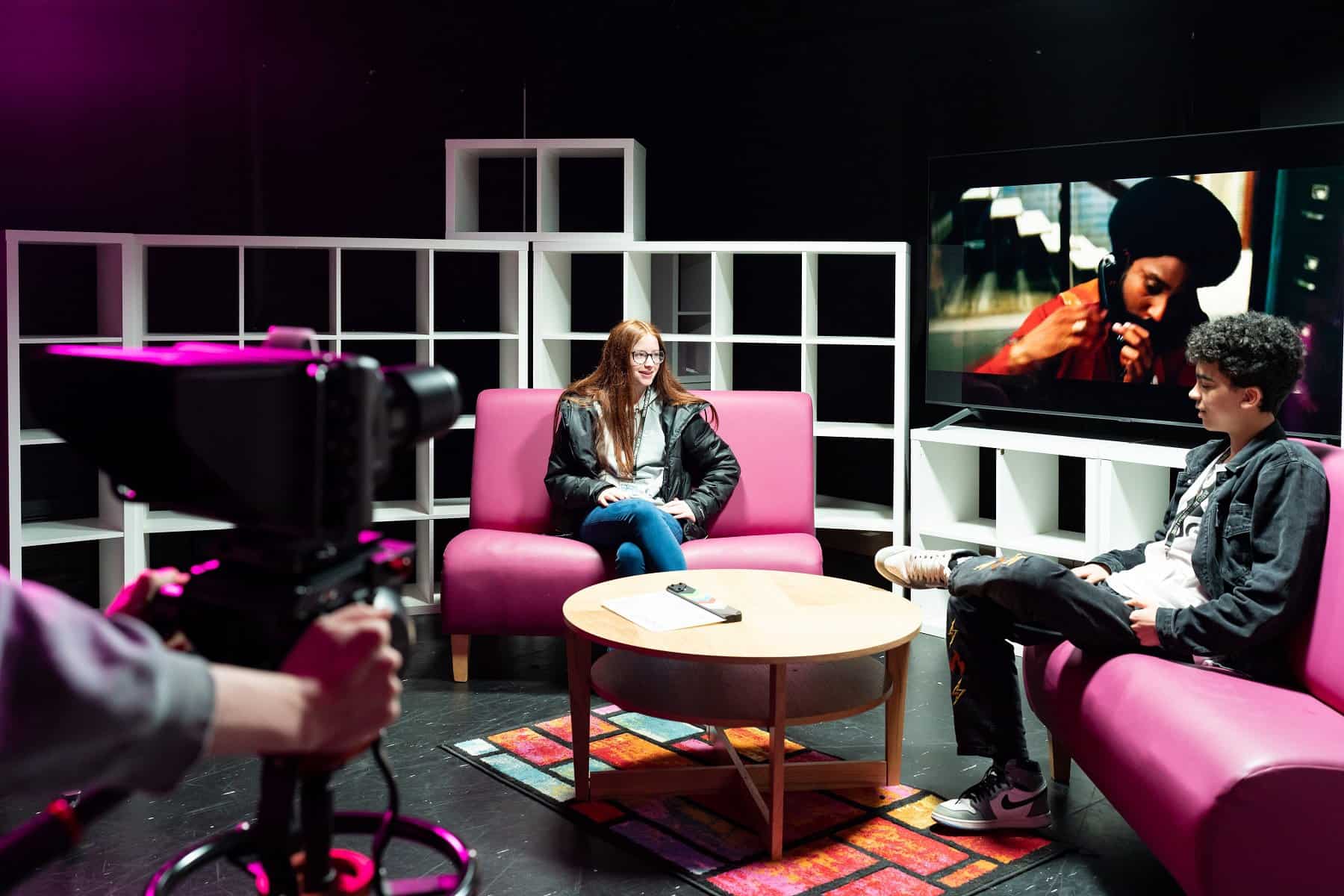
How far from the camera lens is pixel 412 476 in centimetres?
536

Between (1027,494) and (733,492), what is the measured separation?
3.48ft

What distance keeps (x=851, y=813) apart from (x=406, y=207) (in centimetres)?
364

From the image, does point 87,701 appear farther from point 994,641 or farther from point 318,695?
point 994,641

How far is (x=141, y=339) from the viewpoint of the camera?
4488 mm

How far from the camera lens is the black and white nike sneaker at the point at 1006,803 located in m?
2.80

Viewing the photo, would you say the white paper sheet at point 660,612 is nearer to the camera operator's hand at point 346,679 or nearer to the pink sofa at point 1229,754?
the pink sofa at point 1229,754

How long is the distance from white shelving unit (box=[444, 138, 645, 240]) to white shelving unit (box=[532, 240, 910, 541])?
4.0 inches

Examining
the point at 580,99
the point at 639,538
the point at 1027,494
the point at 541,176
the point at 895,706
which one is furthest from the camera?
the point at 580,99

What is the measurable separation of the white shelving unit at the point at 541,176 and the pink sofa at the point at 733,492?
2.74ft

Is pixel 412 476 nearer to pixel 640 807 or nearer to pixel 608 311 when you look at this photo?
pixel 608 311

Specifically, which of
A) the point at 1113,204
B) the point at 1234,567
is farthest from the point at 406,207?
the point at 1234,567

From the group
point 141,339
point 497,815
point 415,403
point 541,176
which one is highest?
point 541,176

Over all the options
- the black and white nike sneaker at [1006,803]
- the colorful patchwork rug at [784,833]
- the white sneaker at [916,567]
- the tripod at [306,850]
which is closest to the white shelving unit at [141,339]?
the colorful patchwork rug at [784,833]

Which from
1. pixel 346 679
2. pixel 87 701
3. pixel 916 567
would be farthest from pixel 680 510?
pixel 87 701
